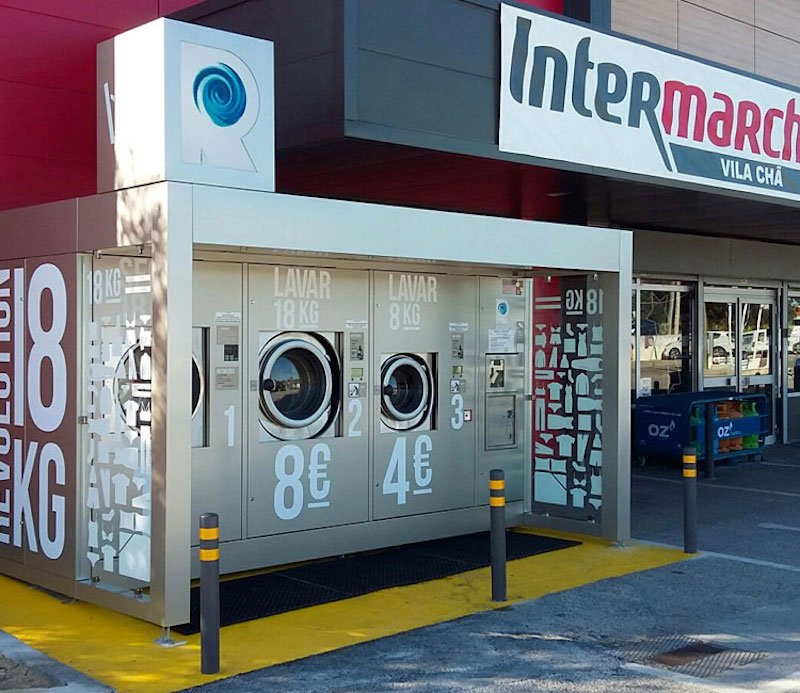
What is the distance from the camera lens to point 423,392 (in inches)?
361

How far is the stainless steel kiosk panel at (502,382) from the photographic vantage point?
9.62 m

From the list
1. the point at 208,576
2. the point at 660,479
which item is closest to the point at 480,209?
the point at 660,479

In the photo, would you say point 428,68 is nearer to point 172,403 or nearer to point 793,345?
point 172,403

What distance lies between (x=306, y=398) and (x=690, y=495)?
3.19 meters

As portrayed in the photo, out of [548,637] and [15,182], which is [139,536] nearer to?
[548,637]

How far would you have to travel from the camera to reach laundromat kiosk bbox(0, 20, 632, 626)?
632 centimetres

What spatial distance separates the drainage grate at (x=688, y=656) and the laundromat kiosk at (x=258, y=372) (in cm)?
262

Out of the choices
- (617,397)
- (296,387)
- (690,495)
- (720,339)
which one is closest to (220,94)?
(296,387)

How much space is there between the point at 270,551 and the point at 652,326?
812cm

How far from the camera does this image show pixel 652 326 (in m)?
14.6

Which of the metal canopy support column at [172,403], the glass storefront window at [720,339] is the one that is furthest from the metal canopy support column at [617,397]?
the glass storefront window at [720,339]

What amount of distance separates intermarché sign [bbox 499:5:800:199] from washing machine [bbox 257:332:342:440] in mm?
2181

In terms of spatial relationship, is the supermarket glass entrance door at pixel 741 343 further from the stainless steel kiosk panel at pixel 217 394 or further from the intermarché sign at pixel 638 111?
the stainless steel kiosk panel at pixel 217 394

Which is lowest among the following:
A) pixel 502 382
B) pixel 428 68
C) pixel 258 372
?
pixel 502 382
